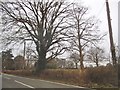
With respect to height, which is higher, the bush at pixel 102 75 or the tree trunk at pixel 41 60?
the tree trunk at pixel 41 60

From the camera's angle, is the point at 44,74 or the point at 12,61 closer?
the point at 44,74

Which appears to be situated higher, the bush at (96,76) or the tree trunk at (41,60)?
the tree trunk at (41,60)

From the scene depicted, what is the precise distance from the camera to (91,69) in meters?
22.7

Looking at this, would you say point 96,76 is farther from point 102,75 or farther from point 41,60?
point 41,60

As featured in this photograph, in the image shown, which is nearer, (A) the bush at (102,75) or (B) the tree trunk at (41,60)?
(A) the bush at (102,75)

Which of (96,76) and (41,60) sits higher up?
(41,60)

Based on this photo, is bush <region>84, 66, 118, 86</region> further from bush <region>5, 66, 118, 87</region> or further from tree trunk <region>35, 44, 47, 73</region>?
tree trunk <region>35, 44, 47, 73</region>

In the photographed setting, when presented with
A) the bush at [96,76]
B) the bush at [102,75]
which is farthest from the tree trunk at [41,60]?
the bush at [102,75]

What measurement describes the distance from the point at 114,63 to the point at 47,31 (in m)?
20.6

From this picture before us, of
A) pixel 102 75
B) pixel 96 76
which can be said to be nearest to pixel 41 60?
pixel 96 76

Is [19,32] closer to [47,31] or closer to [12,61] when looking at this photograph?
[47,31]

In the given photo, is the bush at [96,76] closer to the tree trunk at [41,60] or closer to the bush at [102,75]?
the bush at [102,75]

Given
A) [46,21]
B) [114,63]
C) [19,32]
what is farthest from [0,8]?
[114,63]

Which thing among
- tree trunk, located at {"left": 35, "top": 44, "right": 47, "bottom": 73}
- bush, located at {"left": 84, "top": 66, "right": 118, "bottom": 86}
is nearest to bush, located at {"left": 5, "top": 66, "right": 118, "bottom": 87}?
bush, located at {"left": 84, "top": 66, "right": 118, "bottom": 86}
